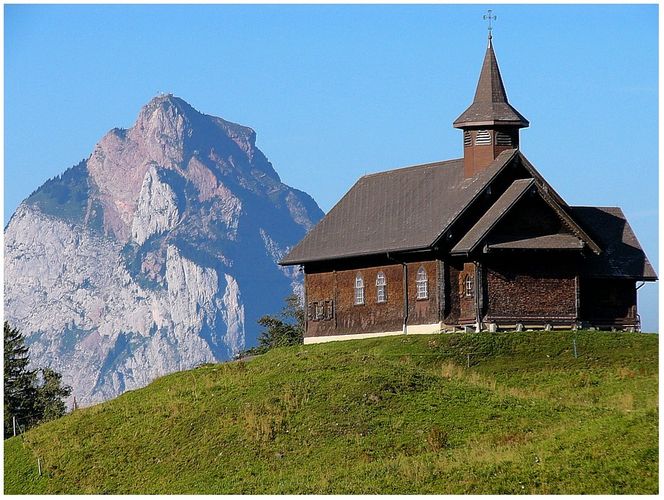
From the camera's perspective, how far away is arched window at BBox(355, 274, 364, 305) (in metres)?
59.5

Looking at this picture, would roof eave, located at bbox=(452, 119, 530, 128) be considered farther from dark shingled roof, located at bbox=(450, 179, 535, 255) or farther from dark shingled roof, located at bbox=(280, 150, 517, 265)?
dark shingled roof, located at bbox=(450, 179, 535, 255)

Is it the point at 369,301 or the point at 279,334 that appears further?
the point at 279,334

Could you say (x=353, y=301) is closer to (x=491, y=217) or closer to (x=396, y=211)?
(x=396, y=211)

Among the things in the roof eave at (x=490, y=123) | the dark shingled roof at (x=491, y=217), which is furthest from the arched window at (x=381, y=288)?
the roof eave at (x=490, y=123)

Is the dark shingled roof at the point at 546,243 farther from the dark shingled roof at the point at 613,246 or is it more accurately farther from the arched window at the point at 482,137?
the arched window at the point at 482,137

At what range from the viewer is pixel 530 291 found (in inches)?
2191

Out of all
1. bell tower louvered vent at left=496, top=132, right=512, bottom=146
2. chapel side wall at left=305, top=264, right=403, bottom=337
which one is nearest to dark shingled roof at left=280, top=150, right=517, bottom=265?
bell tower louvered vent at left=496, top=132, right=512, bottom=146

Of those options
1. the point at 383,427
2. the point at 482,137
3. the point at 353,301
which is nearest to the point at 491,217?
the point at 482,137

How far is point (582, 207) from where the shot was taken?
62.2 metres

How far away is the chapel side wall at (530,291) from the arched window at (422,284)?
2.27 meters

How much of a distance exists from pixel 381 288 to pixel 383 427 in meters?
19.5

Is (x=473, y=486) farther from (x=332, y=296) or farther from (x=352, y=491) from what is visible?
(x=332, y=296)

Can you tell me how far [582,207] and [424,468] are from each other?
98.4ft

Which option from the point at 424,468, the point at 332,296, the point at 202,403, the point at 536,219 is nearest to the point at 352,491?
the point at 424,468
